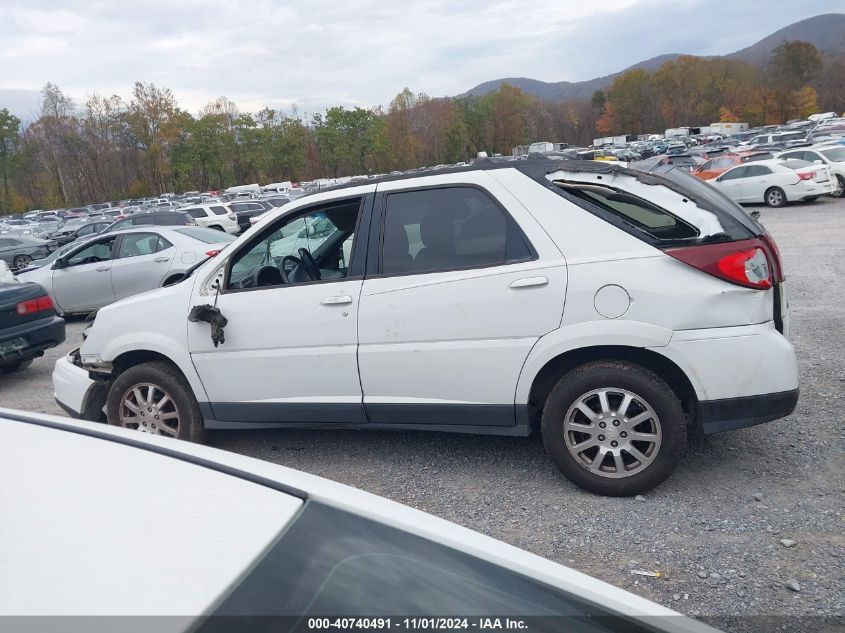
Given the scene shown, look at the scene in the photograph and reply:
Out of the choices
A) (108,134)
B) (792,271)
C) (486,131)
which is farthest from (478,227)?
(108,134)

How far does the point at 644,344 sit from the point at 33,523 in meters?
3.22

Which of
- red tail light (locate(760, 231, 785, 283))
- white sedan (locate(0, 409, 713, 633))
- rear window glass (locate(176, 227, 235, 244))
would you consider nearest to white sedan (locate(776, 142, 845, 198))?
rear window glass (locate(176, 227, 235, 244))

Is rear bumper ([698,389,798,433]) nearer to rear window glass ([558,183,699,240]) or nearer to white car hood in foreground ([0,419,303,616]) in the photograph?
rear window glass ([558,183,699,240])

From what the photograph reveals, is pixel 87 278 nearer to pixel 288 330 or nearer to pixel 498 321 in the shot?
pixel 288 330

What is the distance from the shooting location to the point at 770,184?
22250 mm

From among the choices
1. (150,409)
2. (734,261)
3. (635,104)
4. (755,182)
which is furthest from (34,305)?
(635,104)

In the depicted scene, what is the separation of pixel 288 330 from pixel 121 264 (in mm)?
8313

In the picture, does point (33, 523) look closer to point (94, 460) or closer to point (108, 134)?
point (94, 460)

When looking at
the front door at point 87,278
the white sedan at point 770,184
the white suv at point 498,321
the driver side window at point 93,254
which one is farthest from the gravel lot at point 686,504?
the white sedan at point 770,184

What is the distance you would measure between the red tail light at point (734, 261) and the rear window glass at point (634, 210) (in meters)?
0.31

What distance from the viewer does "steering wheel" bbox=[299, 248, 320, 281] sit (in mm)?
4990

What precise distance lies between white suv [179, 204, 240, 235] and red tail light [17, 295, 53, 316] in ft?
69.9

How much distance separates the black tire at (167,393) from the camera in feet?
16.7

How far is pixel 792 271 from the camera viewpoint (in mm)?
11047
